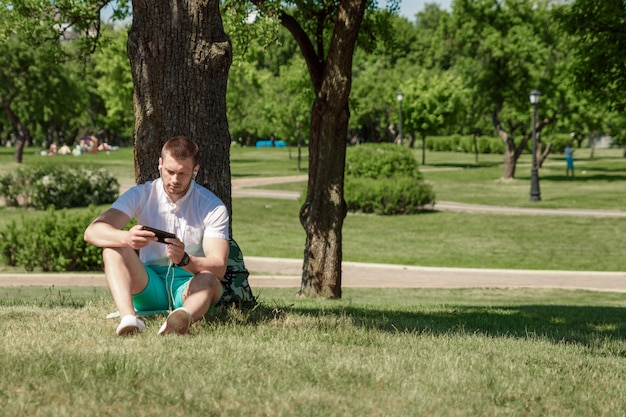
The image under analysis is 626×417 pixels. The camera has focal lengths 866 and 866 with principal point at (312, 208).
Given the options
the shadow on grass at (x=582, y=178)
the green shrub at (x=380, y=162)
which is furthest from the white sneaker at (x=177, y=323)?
the shadow on grass at (x=582, y=178)

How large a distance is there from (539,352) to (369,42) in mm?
10086

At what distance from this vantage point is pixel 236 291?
6762mm

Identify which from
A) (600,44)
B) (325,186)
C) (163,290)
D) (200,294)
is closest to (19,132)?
(600,44)

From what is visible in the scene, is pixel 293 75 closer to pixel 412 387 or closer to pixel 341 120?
pixel 341 120

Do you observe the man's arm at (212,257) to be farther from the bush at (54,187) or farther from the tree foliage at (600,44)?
the bush at (54,187)

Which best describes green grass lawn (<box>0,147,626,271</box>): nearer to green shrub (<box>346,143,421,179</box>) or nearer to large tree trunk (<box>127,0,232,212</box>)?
green shrub (<box>346,143,421,179</box>)

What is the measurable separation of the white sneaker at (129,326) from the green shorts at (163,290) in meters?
0.58

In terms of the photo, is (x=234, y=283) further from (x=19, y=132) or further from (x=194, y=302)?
(x=19, y=132)

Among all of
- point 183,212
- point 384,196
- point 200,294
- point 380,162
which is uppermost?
point 183,212

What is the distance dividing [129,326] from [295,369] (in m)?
1.30

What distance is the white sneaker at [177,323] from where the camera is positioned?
210 inches

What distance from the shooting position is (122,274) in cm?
557

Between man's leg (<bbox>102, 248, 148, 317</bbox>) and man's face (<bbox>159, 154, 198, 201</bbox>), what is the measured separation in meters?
0.50

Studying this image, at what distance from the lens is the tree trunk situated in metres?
12.0
